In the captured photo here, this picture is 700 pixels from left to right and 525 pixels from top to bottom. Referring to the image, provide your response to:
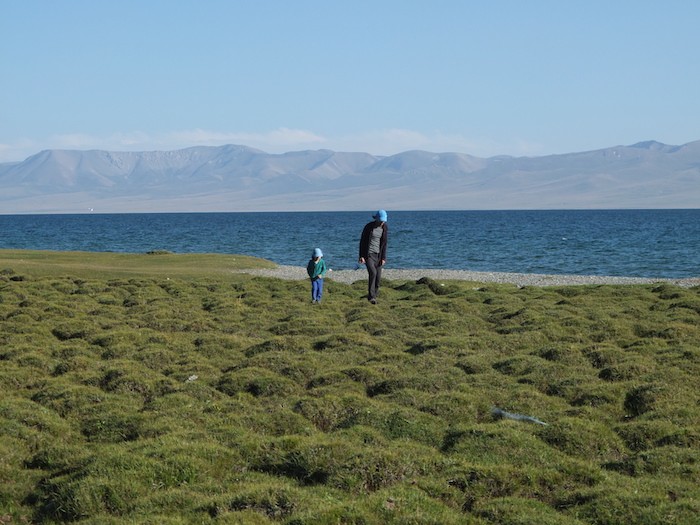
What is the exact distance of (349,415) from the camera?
632 inches

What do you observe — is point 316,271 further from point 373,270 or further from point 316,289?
point 373,270

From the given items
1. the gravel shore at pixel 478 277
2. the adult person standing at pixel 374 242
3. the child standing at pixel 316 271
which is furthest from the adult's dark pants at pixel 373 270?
the gravel shore at pixel 478 277

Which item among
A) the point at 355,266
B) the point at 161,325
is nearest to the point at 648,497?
the point at 161,325

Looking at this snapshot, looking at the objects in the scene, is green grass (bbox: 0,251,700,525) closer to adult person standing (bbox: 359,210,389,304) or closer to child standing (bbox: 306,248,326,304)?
adult person standing (bbox: 359,210,389,304)

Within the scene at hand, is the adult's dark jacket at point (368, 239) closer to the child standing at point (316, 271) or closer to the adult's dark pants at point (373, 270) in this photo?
the adult's dark pants at point (373, 270)

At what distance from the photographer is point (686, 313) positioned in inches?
1101

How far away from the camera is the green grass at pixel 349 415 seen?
1155 cm

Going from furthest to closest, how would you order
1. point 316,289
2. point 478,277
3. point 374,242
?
1. point 478,277
2. point 316,289
3. point 374,242

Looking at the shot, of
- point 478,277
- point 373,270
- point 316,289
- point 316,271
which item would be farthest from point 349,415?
point 478,277

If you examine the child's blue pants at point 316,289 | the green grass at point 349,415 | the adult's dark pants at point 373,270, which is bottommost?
the green grass at point 349,415

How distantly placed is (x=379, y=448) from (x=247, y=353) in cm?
921

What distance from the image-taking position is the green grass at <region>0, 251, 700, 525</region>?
11.5m

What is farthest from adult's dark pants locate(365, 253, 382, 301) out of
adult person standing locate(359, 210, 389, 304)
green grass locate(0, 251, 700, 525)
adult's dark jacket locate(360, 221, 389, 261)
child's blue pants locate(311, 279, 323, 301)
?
child's blue pants locate(311, 279, 323, 301)

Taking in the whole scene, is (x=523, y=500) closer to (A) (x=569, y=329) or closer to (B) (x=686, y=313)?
(A) (x=569, y=329)
